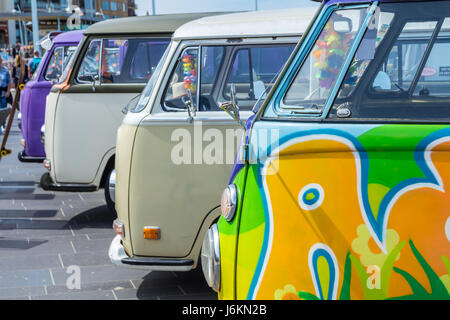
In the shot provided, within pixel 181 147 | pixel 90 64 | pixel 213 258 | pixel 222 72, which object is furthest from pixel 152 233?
pixel 90 64

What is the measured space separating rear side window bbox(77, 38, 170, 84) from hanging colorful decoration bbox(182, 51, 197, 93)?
Answer: 2.73 meters

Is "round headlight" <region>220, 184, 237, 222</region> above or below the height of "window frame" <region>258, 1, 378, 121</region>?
below

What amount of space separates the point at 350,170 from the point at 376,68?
58 cm

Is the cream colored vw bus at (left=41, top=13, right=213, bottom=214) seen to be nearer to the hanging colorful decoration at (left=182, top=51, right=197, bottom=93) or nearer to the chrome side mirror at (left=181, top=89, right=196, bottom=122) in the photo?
the hanging colorful decoration at (left=182, top=51, right=197, bottom=93)

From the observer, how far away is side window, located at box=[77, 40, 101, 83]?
851cm

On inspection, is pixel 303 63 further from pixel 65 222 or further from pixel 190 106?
pixel 65 222

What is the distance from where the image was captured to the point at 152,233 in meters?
5.53

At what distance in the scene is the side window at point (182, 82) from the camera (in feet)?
18.8

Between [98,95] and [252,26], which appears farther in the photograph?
[98,95]

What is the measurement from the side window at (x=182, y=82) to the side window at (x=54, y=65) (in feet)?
19.5

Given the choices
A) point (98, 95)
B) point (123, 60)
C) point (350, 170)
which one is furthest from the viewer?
point (123, 60)

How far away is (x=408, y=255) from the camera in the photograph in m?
2.75

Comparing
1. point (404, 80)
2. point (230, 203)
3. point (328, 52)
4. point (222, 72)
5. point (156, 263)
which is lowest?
point (156, 263)

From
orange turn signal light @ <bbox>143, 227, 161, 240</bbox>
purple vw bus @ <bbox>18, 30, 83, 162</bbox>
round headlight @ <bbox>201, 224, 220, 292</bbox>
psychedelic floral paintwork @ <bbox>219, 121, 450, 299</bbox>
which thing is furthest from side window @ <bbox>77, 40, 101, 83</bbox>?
psychedelic floral paintwork @ <bbox>219, 121, 450, 299</bbox>
